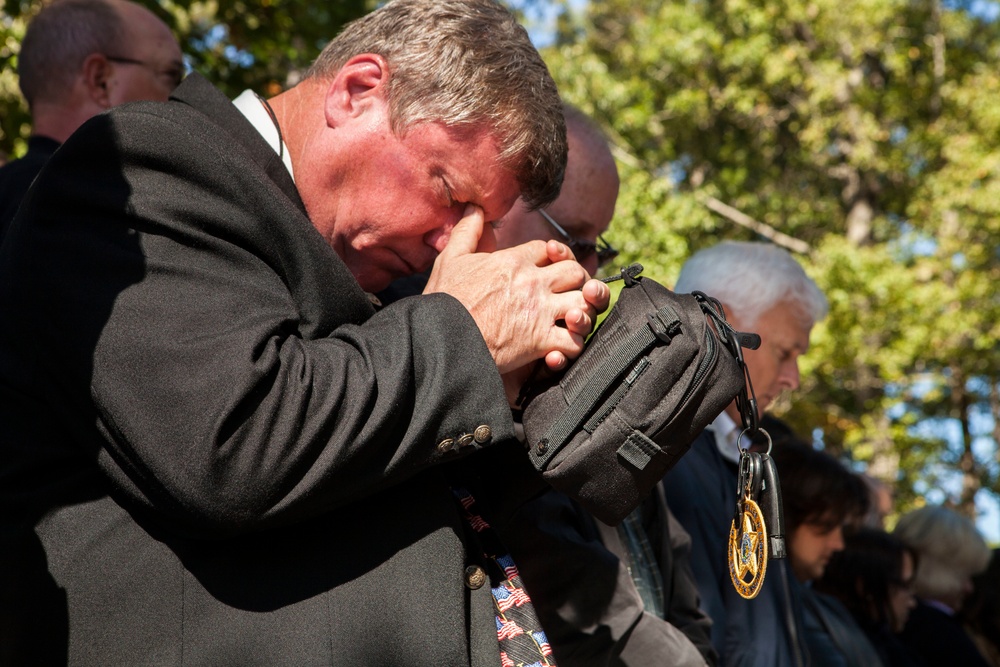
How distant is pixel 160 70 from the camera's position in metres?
3.78

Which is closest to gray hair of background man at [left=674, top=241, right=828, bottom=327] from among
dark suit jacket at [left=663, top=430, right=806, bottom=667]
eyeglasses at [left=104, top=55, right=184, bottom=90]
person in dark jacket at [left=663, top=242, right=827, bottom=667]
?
person in dark jacket at [left=663, top=242, right=827, bottom=667]

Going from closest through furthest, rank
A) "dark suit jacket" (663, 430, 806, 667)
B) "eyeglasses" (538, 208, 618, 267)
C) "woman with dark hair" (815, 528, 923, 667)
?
1. "eyeglasses" (538, 208, 618, 267)
2. "dark suit jacket" (663, 430, 806, 667)
3. "woman with dark hair" (815, 528, 923, 667)

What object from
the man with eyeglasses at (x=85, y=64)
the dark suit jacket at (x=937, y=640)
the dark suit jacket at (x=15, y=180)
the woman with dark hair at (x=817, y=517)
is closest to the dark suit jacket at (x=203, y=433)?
the dark suit jacket at (x=15, y=180)

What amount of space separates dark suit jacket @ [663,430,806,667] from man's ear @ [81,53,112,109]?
2243 millimetres

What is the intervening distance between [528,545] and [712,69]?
1566 centimetres

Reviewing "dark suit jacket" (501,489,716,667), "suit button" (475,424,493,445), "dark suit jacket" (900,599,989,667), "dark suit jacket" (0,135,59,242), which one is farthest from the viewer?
"dark suit jacket" (900,599,989,667)

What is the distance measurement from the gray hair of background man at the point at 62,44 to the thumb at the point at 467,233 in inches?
86.0

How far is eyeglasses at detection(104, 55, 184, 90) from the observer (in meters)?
3.70

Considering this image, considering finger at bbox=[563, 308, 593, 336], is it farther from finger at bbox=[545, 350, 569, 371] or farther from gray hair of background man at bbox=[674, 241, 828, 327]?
gray hair of background man at bbox=[674, 241, 828, 327]

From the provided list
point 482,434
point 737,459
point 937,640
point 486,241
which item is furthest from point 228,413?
point 937,640

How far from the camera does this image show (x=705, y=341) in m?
1.81

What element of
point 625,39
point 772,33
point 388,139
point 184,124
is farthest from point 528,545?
point 625,39

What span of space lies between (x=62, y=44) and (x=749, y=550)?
291 cm

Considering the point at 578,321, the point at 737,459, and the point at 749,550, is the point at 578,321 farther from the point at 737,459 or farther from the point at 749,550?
the point at 737,459
